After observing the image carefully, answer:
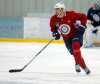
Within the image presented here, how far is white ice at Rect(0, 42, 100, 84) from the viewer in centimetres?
534

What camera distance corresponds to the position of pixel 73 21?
6.07 meters

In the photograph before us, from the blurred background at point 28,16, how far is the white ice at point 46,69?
6.08ft

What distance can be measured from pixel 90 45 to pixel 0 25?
83.7 inches

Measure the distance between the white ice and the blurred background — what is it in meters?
1.85

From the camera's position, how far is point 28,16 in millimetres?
11898

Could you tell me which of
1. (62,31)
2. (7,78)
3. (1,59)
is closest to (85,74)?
(62,31)

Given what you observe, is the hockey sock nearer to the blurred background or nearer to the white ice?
the white ice

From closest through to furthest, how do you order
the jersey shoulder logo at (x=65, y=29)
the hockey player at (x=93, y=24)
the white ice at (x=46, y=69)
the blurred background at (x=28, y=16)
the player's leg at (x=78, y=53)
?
1. the white ice at (x=46, y=69)
2. the player's leg at (x=78, y=53)
3. the jersey shoulder logo at (x=65, y=29)
4. the hockey player at (x=93, y=24)
5. the blurred background at (x=28, y=16)

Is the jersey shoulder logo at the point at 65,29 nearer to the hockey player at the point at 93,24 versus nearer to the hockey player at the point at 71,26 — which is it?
the hockey player at the point at 71,26

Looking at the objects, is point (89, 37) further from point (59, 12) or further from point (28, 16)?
point (59, 12)

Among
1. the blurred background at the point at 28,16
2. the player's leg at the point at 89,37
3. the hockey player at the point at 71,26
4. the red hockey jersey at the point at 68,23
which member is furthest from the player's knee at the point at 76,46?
the blurred background at the point at 28,16

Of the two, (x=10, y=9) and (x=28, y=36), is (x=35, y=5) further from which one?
(x=28, y=36)

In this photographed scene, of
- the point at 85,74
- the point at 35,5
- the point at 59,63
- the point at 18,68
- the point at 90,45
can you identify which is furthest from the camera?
the point at 35,5

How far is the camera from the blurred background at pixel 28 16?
11367 millimetres
